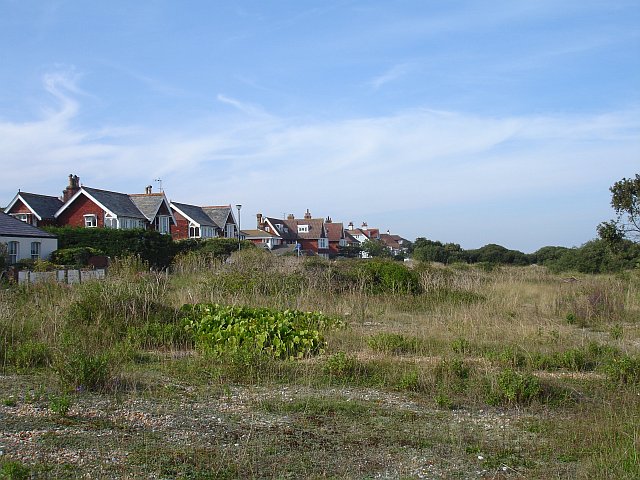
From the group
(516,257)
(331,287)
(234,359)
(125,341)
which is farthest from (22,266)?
(516,257)

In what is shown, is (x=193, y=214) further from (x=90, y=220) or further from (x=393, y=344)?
(x=393, y=344)

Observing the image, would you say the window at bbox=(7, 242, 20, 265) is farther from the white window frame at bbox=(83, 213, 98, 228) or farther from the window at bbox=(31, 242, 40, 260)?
the white window frame at bbox=(83, 213, 98, 228)

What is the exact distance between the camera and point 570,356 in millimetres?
7965

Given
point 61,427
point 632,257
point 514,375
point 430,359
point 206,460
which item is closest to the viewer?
point 206,460

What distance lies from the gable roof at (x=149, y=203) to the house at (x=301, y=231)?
1012 inches

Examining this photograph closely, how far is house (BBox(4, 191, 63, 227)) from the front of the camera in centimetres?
3912

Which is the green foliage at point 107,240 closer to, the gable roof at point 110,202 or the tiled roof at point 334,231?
the gable roof at point 110,202

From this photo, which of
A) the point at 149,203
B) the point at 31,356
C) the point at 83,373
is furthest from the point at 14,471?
the point at 149,203

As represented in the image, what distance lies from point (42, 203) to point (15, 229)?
12.9 metres

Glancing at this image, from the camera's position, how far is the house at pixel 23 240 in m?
28.0

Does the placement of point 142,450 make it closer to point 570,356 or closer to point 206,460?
point 206,460

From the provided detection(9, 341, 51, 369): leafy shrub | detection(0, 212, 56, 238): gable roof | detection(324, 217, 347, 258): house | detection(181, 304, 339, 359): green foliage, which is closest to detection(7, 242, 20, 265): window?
detection(0, 212, 56, 238): gable roof

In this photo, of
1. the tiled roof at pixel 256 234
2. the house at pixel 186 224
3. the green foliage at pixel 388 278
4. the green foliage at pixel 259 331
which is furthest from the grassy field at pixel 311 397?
the tiled roof at pixel 256 234

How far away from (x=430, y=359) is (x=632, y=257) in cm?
2522
